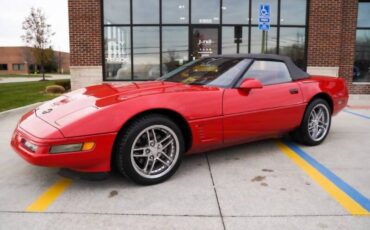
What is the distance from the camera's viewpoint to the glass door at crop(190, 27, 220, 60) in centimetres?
1112

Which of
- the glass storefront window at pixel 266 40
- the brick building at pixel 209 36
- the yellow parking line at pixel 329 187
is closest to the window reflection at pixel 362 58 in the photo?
the brick building at pixel 209 36

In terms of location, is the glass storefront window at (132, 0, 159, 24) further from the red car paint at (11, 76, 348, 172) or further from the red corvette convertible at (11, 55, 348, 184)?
the red car paint at (11, 76, 348, 172)

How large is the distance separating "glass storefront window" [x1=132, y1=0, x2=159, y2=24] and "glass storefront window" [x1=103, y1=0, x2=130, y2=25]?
0.22m

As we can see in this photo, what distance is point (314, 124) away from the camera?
4.95 meters

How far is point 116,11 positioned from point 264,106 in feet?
26.5

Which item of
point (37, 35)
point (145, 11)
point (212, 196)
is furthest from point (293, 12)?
point (37, 35)

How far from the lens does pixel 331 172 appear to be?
387cm

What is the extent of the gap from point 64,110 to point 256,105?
85.3 inches

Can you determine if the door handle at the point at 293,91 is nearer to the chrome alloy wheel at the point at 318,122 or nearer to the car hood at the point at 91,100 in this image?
the chrome alloy wheel at the point at 318,122

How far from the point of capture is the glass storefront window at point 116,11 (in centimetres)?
1080

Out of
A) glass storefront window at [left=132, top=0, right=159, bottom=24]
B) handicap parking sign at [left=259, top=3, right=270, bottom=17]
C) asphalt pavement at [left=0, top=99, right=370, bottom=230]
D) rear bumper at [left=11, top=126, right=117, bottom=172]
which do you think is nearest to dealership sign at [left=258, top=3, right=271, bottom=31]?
handicap parking sign at [left=259, top=3, right=270, bottom=17]

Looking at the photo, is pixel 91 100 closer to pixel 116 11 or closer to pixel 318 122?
pixel 318 122

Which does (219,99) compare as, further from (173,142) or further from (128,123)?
(128,123)

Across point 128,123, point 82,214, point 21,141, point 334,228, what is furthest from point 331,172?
point 21,141
